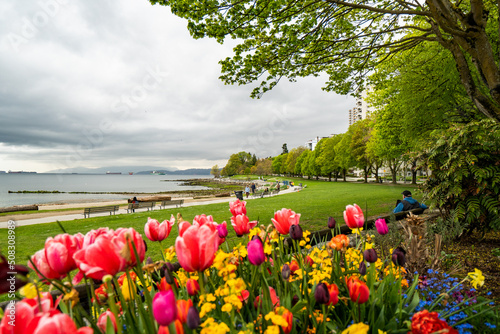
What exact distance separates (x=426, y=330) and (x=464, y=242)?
20.2ft

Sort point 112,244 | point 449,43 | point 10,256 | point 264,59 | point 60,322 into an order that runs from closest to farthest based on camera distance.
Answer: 1. point 60,322
2. point 112,244
3. point 10,256
4. point 449,43
5. point 264,59

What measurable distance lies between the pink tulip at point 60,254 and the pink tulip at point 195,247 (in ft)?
1.78

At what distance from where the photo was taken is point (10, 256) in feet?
6.30

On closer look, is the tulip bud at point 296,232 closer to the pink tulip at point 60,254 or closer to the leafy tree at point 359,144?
the pink tulip at point 60,254

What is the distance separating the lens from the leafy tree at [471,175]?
197 inches

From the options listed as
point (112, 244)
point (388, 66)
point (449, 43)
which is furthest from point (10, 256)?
point (388, 66)

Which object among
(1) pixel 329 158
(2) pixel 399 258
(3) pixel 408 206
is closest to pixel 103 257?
(2) pixel 399 258

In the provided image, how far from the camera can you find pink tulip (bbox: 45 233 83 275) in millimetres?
1201

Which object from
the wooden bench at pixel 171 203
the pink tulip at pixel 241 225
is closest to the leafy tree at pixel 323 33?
the pink tulip at pixel 241 225

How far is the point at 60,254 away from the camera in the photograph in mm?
1220

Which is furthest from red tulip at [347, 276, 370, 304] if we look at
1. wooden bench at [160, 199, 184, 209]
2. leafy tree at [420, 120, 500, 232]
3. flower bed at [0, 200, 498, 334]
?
wooden bench at [160, 199, 184, 209]

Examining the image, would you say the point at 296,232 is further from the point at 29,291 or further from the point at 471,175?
the point at 471,175

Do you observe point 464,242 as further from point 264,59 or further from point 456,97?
point 456,97

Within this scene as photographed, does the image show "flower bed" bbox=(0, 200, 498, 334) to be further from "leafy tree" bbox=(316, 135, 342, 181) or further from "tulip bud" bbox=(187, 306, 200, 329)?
"leafy tree" bbox=(316, 135, 342, 181)
